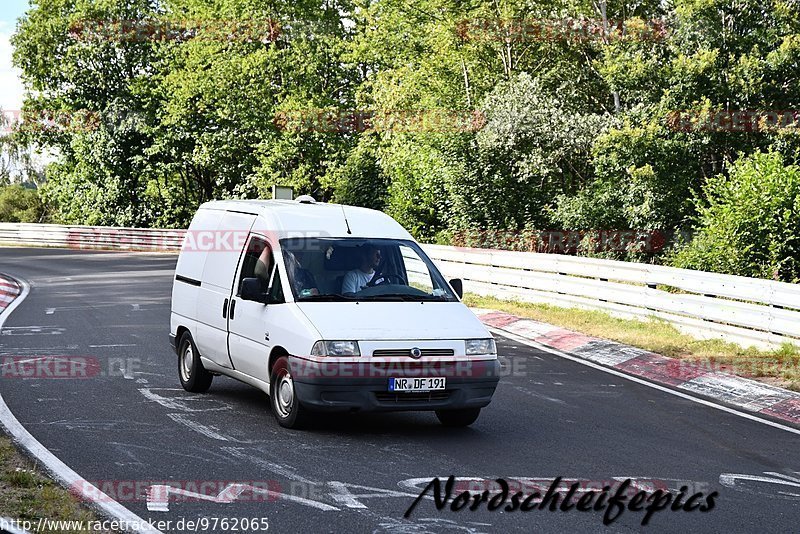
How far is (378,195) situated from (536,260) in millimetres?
20444

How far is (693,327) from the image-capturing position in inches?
610

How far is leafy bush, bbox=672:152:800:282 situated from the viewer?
2212 centimetres

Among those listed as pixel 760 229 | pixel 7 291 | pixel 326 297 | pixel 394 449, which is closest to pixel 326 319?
pixel 326 297

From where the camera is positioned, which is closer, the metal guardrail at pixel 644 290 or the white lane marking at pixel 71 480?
the white lane marking at pixel 71 480

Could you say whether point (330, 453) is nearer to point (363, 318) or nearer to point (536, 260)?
point (363, 318)

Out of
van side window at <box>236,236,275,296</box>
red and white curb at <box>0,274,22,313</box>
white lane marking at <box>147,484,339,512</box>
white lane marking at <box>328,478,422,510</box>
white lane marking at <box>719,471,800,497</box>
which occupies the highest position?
van side window at <box>236,236,275,296</box>

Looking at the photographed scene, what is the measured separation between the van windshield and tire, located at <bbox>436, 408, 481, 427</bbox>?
104cm

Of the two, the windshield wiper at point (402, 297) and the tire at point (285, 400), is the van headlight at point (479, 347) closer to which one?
→ the windshield wiper at point (402, 297)

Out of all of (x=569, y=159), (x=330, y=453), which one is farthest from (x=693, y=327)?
(x=569, y=159)

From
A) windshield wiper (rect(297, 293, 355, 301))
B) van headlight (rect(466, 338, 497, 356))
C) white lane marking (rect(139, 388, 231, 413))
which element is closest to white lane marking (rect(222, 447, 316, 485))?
windshield wiper (rect(297, 293, 355, 301))

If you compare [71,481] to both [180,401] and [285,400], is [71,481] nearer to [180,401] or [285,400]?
[285,400]

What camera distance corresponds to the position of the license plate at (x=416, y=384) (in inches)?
345

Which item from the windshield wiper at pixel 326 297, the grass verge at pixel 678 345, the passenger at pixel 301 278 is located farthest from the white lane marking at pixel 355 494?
the grass verge at pixel 678 345

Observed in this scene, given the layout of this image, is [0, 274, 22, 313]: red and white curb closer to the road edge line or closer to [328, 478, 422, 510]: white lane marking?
the road edge line
